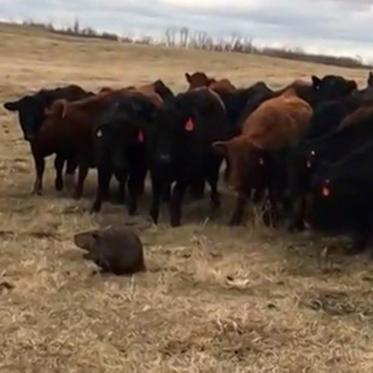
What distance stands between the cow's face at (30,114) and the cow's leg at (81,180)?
0.90 meters

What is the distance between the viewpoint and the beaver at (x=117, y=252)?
9320 mm

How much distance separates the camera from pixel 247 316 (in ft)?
26.2

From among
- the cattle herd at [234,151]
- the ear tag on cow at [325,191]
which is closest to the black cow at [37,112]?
the cattle herd at [234,151]

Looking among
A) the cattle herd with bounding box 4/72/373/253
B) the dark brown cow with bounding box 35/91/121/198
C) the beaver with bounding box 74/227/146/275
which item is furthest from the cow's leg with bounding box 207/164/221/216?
the beaver with bounding box 74/227/146/275

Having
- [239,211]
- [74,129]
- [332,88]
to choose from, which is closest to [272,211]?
[239,211]

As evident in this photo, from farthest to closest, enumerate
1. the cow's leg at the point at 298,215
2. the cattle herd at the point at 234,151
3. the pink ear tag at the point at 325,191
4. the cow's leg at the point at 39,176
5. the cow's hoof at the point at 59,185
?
the cow's hoof at the point at 59,185 → the cow's leg at the point at 39,176 → the cow's leg at the point at 298,215 → the cattle herd at the point at 234,151 → the pink ear tag at the point at 325,191

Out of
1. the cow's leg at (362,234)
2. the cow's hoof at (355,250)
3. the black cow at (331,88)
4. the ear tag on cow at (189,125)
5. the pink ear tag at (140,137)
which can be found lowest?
the cow's hoof at (355,250)

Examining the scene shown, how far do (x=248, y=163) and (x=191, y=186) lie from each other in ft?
5.56

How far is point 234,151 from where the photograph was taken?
38.2 ft

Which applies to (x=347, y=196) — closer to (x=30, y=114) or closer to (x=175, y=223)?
(x=175, y=223)

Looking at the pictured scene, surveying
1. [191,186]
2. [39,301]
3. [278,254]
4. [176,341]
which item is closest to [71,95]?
[191,186]

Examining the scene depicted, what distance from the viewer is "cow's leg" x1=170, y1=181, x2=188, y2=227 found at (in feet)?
39.3

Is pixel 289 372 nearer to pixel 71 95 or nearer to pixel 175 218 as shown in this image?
pixel 175 218

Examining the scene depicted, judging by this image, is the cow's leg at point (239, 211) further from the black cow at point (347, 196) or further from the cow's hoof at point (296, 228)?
the black cow at point (347, 196)
